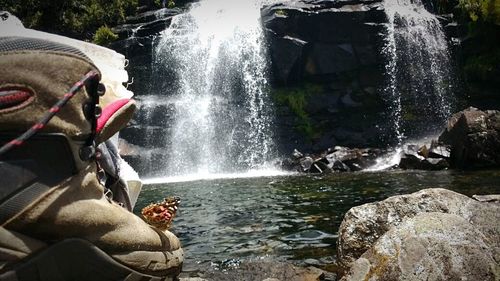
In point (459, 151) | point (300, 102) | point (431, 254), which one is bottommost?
point (459, 151)

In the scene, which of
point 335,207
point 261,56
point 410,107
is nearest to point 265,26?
point 261,56

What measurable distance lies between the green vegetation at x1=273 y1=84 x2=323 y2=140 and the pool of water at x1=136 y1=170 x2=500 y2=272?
45.4ft

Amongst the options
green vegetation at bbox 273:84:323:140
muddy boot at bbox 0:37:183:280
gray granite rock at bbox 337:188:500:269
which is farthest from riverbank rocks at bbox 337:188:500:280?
green vegetation at bbox 273:84:323:140

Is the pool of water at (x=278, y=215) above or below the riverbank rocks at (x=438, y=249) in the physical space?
below

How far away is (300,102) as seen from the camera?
31.0 meters

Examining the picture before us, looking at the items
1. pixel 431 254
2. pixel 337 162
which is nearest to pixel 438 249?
pixel 431 254

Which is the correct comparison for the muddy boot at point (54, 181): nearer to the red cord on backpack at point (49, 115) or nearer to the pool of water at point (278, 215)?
the red cord on backpack at point (49, 115)

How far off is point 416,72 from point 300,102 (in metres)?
8.97

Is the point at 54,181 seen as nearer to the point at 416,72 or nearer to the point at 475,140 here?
the point at 475,140

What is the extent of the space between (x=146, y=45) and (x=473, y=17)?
23914 millimetres

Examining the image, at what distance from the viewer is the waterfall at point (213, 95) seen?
2920 cm

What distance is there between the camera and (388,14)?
98.4 feet

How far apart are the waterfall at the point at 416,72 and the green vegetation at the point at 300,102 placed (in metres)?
5.73

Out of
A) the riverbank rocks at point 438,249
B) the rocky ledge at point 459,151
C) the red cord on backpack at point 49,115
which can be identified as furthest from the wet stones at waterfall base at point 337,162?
the red cord on backpack at point 49,115
